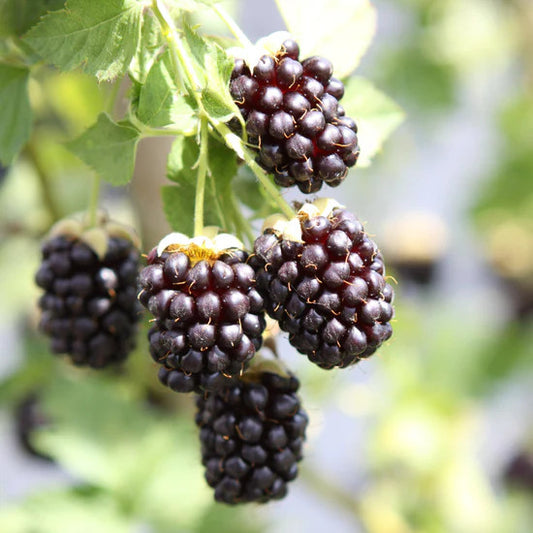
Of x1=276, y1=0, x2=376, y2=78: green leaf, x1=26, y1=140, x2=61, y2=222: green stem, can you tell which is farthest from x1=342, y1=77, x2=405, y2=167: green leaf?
x1=26, y1=140, x2=61, y2=222: green stem

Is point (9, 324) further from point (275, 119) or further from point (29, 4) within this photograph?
point (275, 119)

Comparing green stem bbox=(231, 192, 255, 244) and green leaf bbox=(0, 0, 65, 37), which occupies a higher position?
Result: green leaf bbox=(0, 0, 65, 37)

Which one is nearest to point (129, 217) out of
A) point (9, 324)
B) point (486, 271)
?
point (9, 324)

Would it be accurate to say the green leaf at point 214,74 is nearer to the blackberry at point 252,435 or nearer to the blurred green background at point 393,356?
the blackberry at point 252,435

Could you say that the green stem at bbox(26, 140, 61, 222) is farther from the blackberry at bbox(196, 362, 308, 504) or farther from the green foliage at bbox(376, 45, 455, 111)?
the green foliage at bbox(376, 45, 455, 111)

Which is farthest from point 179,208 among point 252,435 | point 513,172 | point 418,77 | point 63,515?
point 513,172
